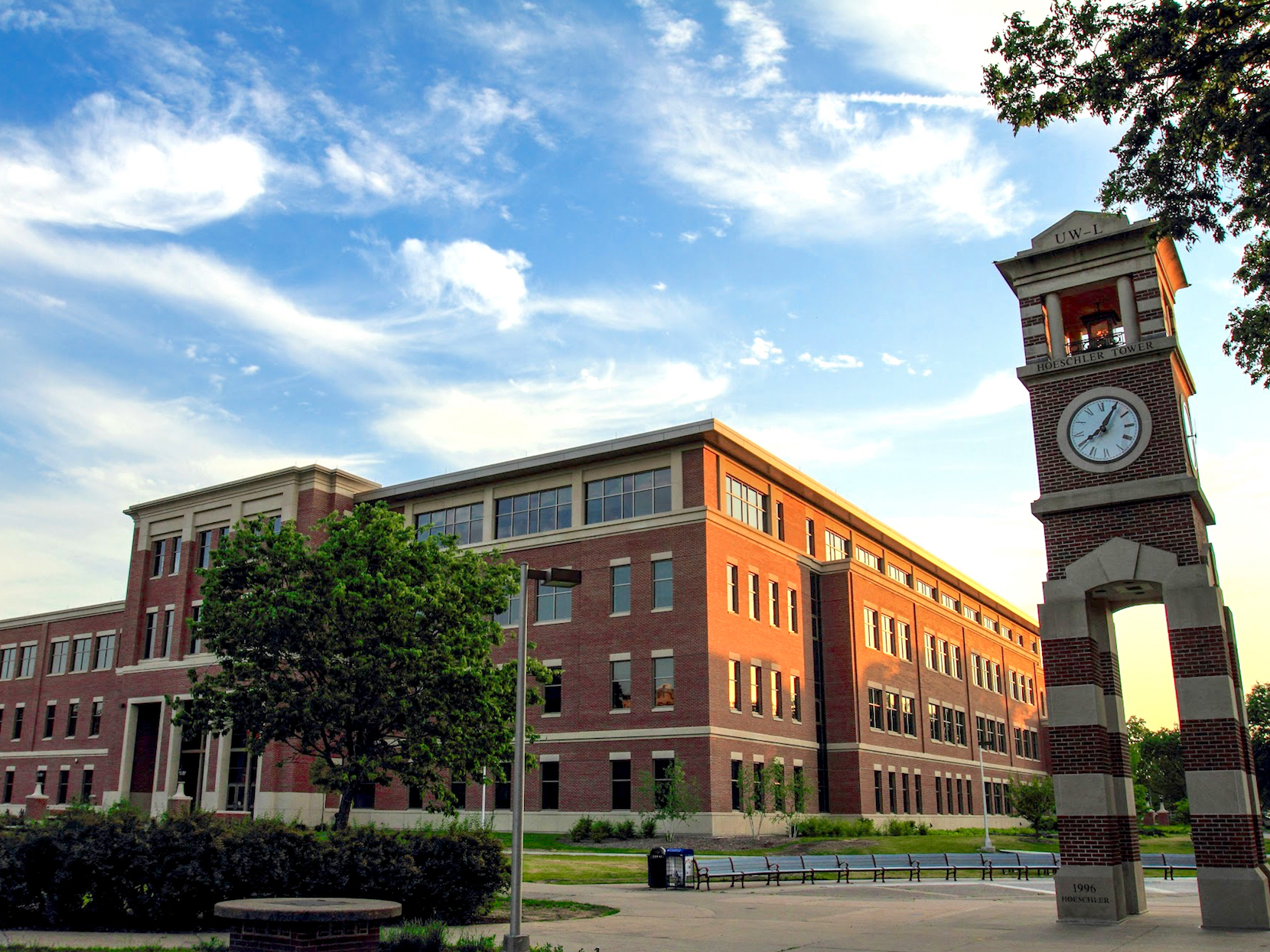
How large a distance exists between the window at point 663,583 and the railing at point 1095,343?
25.4 meters

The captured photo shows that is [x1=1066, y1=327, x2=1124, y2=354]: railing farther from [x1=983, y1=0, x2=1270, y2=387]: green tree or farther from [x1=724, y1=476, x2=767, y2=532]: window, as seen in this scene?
[x1=724, y1=476, x2=767, y2=532]: window

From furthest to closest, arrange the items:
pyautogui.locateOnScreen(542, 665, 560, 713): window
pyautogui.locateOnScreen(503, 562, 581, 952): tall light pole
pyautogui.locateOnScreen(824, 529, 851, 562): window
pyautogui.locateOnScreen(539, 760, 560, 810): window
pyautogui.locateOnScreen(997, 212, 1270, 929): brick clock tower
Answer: pyautogui.locateOnScreen(824, 529, 851, 562): window
pyautogui.locateOnScreen(542, 665, 560, 713): window
pyautogui.locateOnScreen(539, 760, 560, 810): window
pyautogui.locateOnScreen(997, 212, 1270, 929): brick clock tower
pyautogui.locateOnScreen(503, 562, 581, 952): tall light pole

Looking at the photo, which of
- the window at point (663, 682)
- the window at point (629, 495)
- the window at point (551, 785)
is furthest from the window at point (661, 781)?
the window at point (629, 495)

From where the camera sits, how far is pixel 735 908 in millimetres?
21500

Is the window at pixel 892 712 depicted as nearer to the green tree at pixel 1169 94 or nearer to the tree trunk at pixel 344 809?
the tree trunk at pixel 344 809

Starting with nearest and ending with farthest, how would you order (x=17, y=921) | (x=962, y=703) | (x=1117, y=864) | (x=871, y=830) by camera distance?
1. (x=17, y=921)
2. (x=1117, y=864)
3. (x=871, y=830)
4. (x=962, y=703)

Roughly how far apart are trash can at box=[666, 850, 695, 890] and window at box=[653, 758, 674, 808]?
53.0 ft

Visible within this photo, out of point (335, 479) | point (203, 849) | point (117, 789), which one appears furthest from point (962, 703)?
point (203, 849)

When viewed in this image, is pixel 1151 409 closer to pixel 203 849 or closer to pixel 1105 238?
pixel 1105 238

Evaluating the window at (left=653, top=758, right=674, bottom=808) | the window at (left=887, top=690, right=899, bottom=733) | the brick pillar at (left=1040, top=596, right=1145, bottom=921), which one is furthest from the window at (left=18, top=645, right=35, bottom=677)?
the brick pillar at (left=1040, top=596, right=1145, bottom=921)

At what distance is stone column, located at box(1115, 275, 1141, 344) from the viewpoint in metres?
20.5

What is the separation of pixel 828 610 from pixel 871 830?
36.7 ft

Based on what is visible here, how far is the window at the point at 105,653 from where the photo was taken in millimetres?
66062

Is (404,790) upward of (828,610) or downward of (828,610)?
downward
